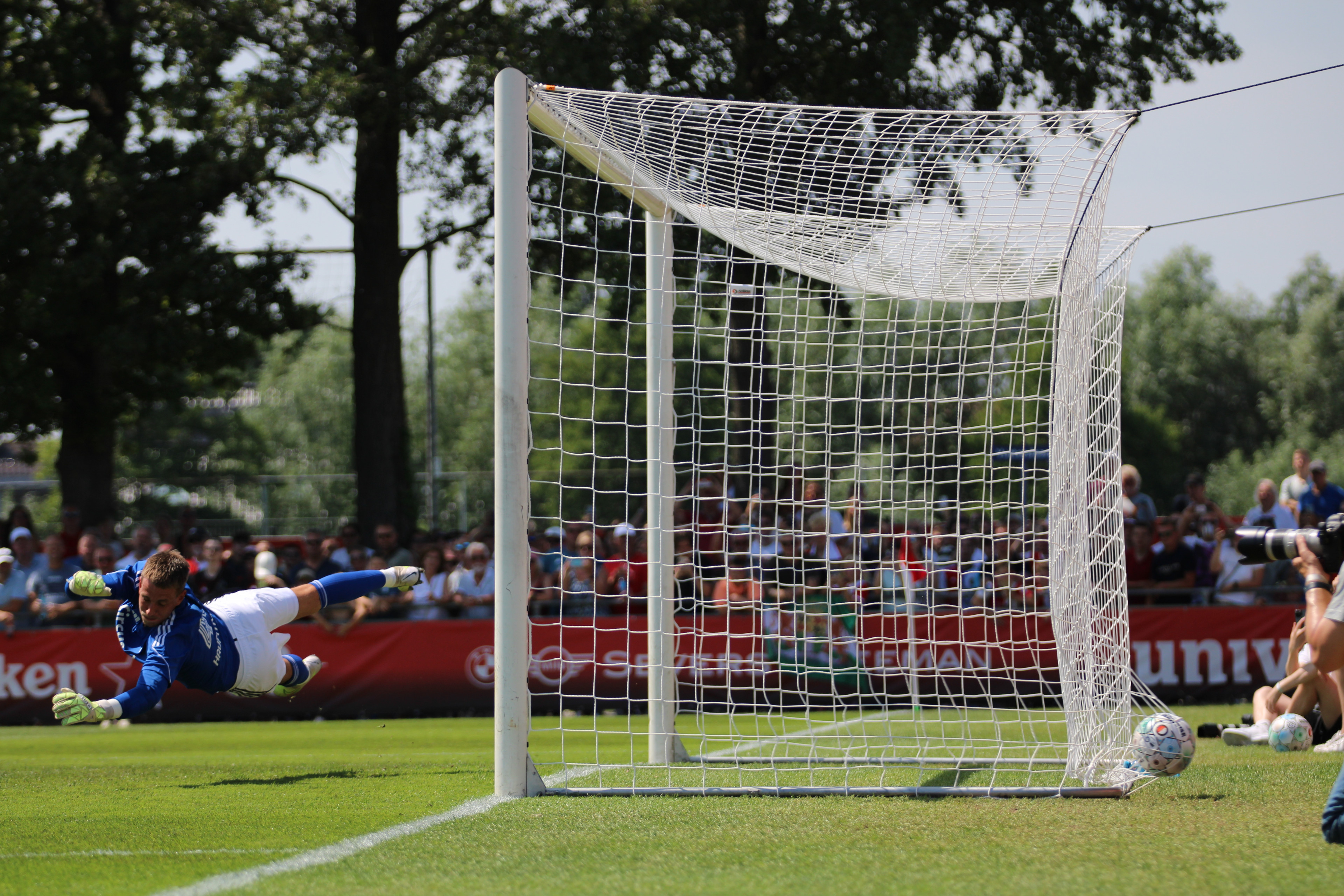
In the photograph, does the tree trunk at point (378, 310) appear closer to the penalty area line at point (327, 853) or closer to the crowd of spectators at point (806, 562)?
the crowd of spectators at point (806, 562)

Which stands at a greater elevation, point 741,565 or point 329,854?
point 741,565

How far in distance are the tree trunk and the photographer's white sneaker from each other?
1412 cm

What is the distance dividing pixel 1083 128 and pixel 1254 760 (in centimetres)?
412

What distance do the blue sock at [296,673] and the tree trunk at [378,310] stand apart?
11225mm

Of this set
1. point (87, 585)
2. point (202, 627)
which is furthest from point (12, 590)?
point (202, 627)

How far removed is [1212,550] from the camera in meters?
14.5

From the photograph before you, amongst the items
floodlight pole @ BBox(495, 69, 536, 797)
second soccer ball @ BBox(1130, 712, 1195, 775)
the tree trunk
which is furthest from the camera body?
the tree trunk

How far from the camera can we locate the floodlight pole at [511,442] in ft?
20.6

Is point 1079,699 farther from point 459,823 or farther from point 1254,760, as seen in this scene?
point 459,823

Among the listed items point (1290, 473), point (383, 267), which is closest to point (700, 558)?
point (383, 267)

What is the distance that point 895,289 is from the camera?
357 inches

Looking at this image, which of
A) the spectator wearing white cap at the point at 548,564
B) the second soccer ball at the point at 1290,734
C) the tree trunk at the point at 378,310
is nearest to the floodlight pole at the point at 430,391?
the tree trunk at the point at 378,310

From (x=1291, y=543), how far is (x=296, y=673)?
634 centimetres

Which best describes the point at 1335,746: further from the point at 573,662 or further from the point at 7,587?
the point at 7,587
